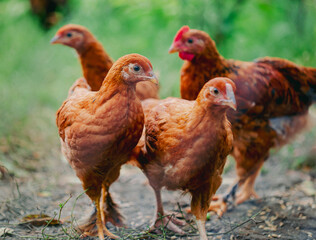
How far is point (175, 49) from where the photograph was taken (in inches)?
117

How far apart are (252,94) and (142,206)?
1.55 meters

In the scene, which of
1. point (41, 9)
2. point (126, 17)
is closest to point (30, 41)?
point (41, 9)

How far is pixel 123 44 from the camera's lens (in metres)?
6.72

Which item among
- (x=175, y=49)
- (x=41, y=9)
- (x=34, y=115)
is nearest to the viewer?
(x=175, y=49)

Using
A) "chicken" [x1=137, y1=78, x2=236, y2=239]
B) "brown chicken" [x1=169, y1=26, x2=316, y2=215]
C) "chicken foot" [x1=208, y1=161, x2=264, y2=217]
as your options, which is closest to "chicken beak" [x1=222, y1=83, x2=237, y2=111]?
"chicken" [x1=137, y1=78, x2=236, y2=239]

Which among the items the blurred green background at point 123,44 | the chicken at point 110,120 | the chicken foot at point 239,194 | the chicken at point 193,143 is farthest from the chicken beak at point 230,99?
the blurred green background at point 123,44

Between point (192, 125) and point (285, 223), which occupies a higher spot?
point (192, 125)

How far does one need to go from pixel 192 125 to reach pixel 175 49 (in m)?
1.02

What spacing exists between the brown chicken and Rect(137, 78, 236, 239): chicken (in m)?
0.63

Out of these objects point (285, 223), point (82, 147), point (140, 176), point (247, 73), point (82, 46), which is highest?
point (82, 46)

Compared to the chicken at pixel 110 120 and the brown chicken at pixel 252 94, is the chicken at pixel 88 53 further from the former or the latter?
the chicken at pixel 110 120

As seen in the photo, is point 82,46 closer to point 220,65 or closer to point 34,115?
point 220,65

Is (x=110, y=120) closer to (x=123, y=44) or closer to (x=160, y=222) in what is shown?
(x=160, y=222)

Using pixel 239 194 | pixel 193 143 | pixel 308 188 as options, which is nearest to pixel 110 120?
pixel 193 143
